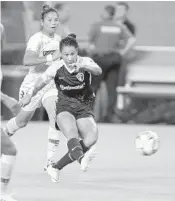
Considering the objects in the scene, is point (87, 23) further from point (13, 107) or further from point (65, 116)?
point (13, 107)

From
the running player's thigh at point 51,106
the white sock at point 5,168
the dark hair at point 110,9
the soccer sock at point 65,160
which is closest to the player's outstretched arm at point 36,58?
the running player's thigh at point 51,106

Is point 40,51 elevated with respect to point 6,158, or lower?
elevated

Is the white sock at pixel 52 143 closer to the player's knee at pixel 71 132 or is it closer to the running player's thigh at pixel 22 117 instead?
the running player's thigh at pixel 22 117

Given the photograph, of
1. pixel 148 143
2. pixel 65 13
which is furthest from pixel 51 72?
pixel 65 13

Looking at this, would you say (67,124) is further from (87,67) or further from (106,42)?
(106,42)

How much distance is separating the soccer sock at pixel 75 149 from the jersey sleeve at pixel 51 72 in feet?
2.07

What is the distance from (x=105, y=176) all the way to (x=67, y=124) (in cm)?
105

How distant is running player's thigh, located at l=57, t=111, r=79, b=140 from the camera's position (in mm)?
7913

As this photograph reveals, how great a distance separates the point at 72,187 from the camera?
787 centimetres

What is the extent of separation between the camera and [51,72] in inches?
317

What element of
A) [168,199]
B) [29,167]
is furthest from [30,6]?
[168,199]

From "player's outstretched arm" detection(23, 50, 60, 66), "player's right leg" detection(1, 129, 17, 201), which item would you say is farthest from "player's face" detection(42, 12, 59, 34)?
"player's right leg" detection(1, 129, 17, 201)

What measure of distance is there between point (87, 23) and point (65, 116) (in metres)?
8.37

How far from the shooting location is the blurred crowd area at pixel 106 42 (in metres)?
16.0
